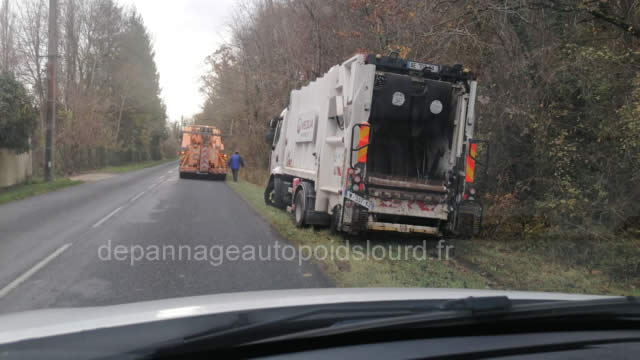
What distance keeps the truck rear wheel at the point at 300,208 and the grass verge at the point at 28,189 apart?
33.3ft

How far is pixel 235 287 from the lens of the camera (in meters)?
6.73

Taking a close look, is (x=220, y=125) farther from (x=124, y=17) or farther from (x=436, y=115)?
(x=436, y=115)

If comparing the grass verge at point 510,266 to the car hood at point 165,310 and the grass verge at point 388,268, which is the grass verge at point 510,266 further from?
the car hood at point 165,310

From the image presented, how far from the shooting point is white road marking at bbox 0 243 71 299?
6426 mm

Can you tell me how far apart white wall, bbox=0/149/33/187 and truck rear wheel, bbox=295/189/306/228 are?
16.3m

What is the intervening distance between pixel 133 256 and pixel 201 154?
2354 centimetres

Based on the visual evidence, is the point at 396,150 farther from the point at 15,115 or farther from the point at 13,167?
the point at 13,167

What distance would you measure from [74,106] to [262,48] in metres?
15.9

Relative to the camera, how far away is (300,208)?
11914mm

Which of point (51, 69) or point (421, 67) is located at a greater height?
point (51, 69)

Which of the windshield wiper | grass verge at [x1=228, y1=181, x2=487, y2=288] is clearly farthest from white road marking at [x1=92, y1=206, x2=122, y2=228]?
the windshield wiper

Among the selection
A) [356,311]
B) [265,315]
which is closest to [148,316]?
[265,315]

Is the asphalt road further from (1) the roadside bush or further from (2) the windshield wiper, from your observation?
(1) the roadside bush

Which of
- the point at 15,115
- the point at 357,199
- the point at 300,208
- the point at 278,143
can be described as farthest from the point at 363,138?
the point at 15,115
